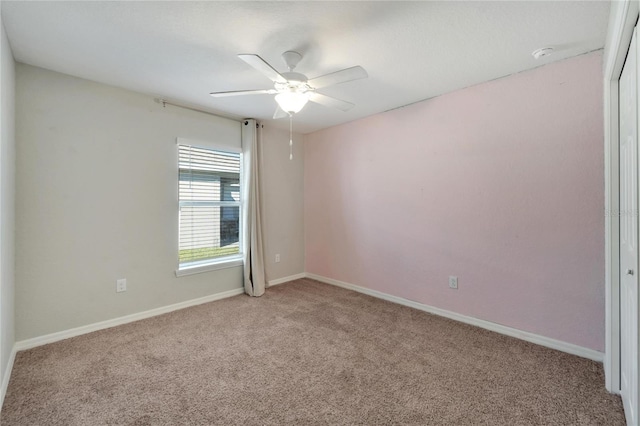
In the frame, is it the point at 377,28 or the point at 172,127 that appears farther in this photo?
the point at 172,127

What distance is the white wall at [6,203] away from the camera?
1.76 metres

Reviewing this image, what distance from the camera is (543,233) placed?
2342 millimetres

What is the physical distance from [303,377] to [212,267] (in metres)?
2.01

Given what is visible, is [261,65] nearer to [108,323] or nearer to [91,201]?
[91,201]

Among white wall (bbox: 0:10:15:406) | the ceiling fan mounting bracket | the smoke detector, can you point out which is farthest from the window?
the smoke detector

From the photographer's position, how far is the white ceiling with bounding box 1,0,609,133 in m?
1.65

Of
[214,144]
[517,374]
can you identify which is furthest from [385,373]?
[214,144]

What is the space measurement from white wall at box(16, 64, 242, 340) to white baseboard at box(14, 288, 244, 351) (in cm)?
4

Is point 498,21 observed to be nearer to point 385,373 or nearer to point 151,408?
point 385,373

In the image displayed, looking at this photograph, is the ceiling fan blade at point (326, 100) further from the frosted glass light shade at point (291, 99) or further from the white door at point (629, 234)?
the white door at point (629, 234)

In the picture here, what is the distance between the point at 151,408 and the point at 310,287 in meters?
2.51

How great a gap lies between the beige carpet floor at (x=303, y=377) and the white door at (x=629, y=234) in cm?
29

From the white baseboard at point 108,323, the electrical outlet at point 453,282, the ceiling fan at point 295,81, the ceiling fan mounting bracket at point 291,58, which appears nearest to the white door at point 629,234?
the electrical outlet at point 453,282

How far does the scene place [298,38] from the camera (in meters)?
1.93
